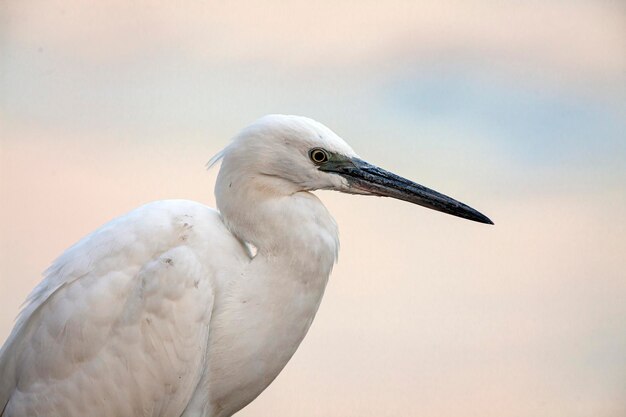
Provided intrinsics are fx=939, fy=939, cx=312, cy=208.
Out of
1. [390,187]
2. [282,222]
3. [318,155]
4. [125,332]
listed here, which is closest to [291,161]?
[318,155]

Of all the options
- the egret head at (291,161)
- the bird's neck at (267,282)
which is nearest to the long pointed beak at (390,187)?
the egret head at (291,161)

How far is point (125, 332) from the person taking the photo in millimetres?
4324

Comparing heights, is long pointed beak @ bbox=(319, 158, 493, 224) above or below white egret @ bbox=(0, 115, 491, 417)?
above

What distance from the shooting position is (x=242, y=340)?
175 inches

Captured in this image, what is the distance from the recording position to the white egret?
Answer: 4.32m

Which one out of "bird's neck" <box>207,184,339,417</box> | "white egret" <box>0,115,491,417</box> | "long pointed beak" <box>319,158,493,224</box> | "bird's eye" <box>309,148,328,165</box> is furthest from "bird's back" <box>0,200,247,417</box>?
"long pointed beak" <box>319,158,493,224</box>

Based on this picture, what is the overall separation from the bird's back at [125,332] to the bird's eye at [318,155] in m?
0.66

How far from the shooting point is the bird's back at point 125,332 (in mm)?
4309

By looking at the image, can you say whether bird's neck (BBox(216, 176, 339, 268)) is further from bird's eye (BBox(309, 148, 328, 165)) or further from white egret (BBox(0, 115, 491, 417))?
bird's eye (BBox(309, 148, 328, 165))

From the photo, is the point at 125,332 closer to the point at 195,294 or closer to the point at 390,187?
the point at 195,294

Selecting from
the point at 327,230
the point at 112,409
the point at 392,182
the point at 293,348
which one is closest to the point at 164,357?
the point at 112,409

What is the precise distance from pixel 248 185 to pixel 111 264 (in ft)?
2.41

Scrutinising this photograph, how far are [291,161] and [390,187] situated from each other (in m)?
0.53

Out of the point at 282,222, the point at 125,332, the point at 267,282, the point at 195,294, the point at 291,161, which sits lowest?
the point at 125,332
